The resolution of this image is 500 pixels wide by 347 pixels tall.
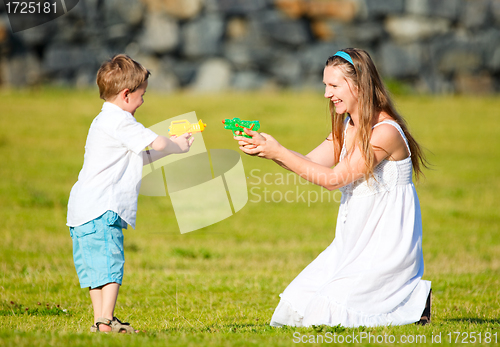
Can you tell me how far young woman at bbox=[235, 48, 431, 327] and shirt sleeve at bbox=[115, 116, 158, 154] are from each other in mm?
660

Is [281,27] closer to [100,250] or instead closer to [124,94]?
[124,94]

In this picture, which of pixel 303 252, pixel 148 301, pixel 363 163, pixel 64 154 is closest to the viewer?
pixel 363 163

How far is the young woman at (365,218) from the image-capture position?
13.1 ft

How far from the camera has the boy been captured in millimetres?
3863

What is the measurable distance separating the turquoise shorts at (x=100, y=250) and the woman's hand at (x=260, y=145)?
3.46 feet

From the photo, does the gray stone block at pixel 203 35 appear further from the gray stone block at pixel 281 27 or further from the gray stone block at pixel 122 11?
the gray stone block at pixel 122 11

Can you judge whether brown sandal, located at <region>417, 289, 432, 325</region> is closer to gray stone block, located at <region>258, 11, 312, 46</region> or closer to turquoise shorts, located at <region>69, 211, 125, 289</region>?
turquoise shorts, located at <region>69, 211, 125, 289</region>

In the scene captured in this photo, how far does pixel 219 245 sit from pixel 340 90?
4933 millimetres

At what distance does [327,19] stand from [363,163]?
2260 cm

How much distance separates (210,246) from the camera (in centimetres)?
860

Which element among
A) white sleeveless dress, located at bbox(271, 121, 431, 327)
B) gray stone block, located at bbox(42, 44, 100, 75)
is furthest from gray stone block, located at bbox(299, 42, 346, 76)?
white sleeveless dress, located at bbox(271, 121, 431, 327)

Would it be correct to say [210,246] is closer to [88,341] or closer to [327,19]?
[88,341]

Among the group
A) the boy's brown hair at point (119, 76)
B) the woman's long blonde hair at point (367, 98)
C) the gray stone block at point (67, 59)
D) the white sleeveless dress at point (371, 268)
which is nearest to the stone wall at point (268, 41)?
the gray stone block at point (67, 59)

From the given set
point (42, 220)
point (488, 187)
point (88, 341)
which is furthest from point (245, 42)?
point (88, 341)
